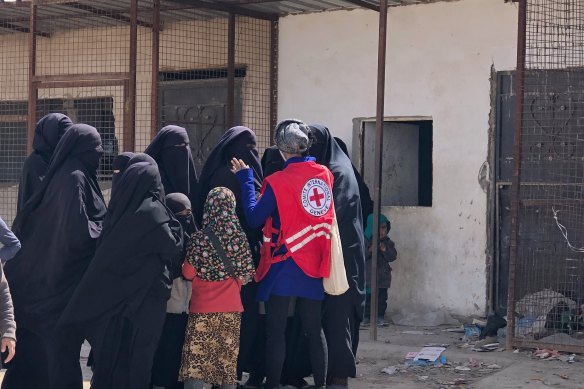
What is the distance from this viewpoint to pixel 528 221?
9297 mm

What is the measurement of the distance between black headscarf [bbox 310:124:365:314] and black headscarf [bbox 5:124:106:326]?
147 cm

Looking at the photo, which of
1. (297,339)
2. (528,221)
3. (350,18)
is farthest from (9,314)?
(350,18)

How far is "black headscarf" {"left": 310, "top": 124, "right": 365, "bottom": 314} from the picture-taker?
681 cm

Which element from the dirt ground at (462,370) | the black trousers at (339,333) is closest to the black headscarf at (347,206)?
the black trousers at (339,333)

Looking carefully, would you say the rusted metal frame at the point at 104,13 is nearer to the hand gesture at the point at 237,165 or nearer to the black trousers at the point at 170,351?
the hand gesture at the point at 237,165

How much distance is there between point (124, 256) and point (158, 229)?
9.9 inches

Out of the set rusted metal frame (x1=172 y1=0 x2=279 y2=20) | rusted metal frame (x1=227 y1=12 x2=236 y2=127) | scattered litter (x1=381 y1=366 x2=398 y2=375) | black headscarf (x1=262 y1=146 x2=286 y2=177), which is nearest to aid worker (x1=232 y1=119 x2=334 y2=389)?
black headscarf (x1=262 y1=146 x2=286 y2=177)

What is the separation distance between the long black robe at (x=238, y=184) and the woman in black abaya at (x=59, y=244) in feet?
2.41

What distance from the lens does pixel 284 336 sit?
6629mm

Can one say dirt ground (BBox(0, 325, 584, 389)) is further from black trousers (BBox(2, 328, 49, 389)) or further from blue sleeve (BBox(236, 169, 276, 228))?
blue sleeve (BBox(236, 169, 276, 228))

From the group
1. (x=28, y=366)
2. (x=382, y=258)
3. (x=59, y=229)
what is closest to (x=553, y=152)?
(x=382, y=258)

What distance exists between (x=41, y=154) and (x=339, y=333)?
A: 224 cm

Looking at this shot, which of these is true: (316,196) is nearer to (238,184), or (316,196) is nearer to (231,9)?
(238,184)

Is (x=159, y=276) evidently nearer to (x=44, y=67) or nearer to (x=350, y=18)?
(x=350, y=18)
